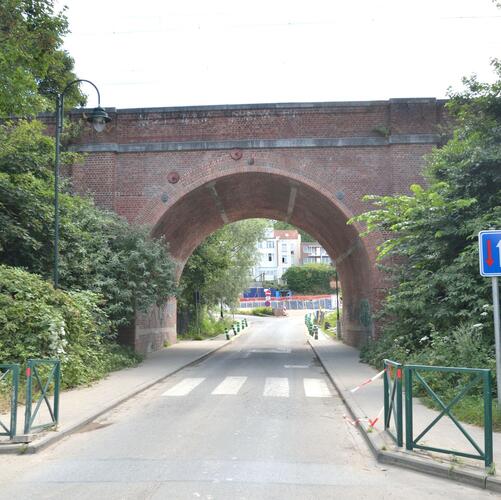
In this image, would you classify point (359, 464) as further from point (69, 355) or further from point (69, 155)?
A: point (69, 155)

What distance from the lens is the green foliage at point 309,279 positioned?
302 ft

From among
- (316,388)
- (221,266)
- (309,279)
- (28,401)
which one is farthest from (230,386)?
(309,279)

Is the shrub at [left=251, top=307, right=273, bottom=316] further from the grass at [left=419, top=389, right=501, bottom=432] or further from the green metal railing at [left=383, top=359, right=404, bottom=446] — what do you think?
the green metal railing at [left=383, top=359, right=404, bottom=446]

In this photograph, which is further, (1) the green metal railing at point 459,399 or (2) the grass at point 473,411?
(2) the grass at point 473,411

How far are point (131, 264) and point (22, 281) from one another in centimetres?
544

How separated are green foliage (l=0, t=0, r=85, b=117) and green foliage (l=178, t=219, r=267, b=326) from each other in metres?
15.0

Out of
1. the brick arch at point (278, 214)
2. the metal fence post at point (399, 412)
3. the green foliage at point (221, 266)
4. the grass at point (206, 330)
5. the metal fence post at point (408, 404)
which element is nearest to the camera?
the metal fence post at point (408, 404)

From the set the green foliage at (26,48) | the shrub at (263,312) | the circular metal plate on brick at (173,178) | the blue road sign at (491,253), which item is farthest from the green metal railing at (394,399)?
the shrub at (263,312)

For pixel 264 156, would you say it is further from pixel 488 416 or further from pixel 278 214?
pixel 488 416

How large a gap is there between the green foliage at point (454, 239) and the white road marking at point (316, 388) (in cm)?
204

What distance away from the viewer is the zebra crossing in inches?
500

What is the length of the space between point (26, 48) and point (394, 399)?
31.8ft

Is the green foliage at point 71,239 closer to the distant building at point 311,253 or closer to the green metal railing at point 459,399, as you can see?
the green metal railing at point 459,399

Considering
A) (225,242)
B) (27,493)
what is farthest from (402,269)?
(225,242)
